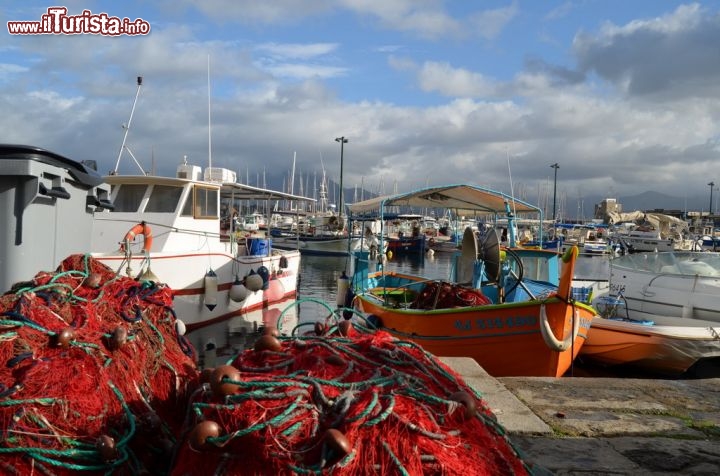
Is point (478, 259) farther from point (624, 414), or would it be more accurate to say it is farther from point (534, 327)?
point (624, 414)

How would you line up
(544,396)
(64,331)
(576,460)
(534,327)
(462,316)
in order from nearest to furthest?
(64,331) < (576,460) < (544,396) < (534,327) < (462,316)

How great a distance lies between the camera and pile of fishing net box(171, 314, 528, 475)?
79.9 inches

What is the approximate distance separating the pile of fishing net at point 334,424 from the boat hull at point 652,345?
736 centimetres

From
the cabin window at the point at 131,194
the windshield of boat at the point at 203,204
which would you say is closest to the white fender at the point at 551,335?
the windshield of boat at the point at 203,204

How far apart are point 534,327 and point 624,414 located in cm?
265

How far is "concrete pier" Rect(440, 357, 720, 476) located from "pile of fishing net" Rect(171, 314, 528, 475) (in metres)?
0.83

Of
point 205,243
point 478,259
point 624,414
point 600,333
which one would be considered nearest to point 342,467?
point 624,414

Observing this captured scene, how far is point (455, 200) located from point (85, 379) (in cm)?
963

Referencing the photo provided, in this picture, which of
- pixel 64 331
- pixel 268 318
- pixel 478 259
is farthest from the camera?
pixel 268 318

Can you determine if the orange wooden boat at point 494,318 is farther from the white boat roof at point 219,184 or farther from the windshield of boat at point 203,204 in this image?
the white boat roof at point 219,184

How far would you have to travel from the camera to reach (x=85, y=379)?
8.71 feet

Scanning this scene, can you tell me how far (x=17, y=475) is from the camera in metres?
2.33

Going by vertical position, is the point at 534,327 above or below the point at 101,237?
below

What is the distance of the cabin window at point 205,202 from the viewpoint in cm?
1307
